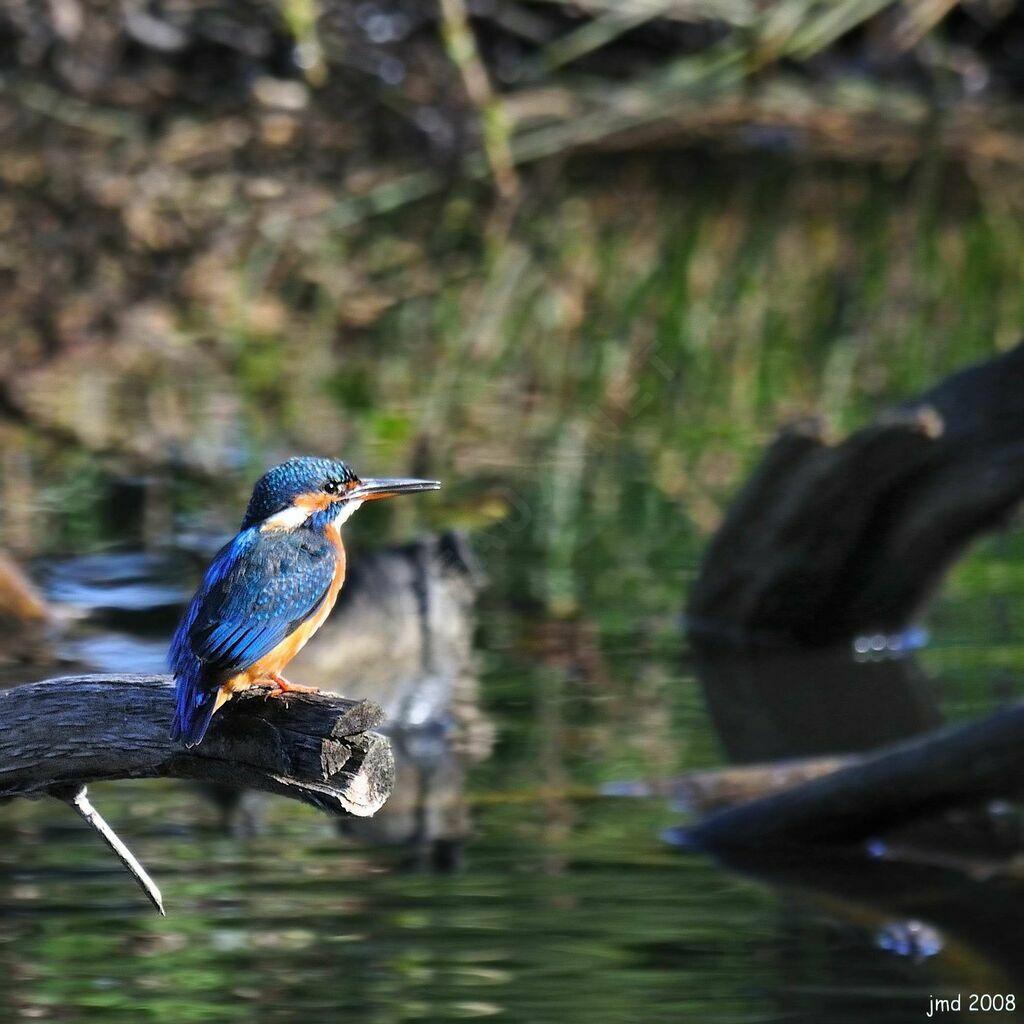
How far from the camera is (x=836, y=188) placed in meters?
17.1

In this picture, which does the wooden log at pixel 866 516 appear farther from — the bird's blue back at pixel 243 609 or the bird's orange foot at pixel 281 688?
the bird's orange foot at pixel 281 688

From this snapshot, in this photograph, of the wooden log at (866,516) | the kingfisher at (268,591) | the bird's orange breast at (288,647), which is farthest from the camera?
the wooden log at (866,516)

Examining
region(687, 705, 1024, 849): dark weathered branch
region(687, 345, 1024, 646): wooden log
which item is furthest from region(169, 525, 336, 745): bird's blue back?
region(687, 345, 1024, 646): wooden log

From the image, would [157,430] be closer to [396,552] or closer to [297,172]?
[396,552]

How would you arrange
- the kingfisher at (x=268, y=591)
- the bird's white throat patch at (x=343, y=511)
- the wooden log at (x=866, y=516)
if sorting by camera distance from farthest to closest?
the wooden log at (x=866, y=516), the bird's white throat patch at (x=343, y=511), the kingfisher at (x=268, y=591)

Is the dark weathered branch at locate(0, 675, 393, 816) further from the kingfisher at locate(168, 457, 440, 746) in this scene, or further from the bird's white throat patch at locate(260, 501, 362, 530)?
the bird's white throat patch at locate(260, 501, 362, 530)


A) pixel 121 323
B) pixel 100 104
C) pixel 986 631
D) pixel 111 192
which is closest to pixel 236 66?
pixel 100 104

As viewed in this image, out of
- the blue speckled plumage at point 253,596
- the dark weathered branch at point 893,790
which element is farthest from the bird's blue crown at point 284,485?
the dark weathered branch at point 893,790

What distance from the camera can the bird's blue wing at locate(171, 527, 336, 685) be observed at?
332 cm

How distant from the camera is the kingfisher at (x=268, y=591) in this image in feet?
10.7

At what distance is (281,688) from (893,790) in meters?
2.41

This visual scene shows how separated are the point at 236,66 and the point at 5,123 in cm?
210

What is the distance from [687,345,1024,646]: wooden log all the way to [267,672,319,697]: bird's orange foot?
3.66 metres

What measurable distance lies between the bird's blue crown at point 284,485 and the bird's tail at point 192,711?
25.9 inches
